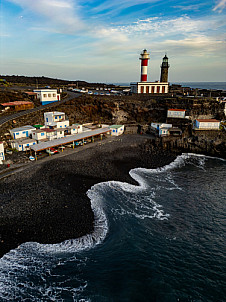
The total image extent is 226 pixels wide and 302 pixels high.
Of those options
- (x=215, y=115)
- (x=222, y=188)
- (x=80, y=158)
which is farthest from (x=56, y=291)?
(x=215, y=115)

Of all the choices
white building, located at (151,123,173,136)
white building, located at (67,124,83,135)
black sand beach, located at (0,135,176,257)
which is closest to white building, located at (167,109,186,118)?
white building, located at (151,123,173,136)

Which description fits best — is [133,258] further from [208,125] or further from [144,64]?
[144,64]

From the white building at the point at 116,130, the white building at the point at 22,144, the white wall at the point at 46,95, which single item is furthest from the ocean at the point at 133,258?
the white wall at the point at 46,95

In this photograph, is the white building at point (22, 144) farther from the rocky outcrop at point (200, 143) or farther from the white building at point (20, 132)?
the rocky outcrop at point (200, 143)

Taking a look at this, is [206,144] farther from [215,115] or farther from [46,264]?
[46,264]

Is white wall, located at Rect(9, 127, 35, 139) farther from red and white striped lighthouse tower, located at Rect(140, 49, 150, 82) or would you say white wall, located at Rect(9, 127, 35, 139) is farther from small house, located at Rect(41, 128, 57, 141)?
red and white striped lighthouse tower, located at Rect(140, 49, 150, 82)
